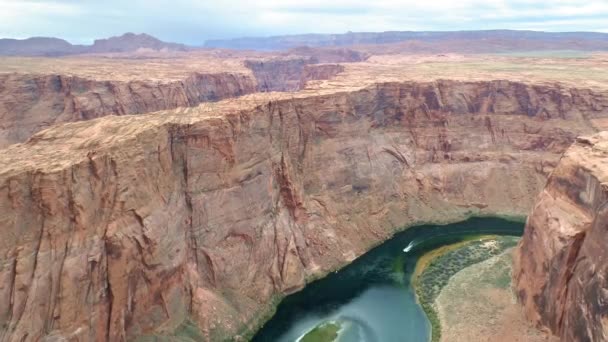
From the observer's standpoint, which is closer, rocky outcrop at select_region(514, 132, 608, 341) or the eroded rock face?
rocky outcrop at select_region(514, 132, 608, 341)

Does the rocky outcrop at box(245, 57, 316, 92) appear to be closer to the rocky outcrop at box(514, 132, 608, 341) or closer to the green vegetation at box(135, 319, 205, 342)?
the rocky outcrop at box(514, 132, 608, 341)

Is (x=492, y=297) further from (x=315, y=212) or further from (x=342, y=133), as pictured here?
(x=342, y=133)

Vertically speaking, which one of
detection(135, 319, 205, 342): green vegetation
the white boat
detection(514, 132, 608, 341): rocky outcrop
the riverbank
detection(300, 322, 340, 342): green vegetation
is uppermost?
detection(514, 132, 608, 341): rocky outcrop

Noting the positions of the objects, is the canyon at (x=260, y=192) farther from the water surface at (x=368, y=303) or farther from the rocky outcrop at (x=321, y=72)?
the rocky outcrop at (x=321, y=72)

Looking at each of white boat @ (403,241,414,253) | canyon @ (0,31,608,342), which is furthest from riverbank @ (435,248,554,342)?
white boat @ (403,241,414,253)

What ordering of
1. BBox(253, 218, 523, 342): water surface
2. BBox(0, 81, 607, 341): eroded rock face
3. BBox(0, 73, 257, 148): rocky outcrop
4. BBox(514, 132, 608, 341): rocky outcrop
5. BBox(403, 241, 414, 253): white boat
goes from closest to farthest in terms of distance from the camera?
BBox(514, 132, 608, 341): rocky outcrop, BBox(0, 81, 607, 341): eroded rock face, BBox(253, 218, 523, 342): water surface, BBox(403, 241, 414, 253): white boat, BBox(0, 73, 257, 148): rocky outcrop

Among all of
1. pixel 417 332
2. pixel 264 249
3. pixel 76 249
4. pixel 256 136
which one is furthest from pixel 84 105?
pixel 417 332
